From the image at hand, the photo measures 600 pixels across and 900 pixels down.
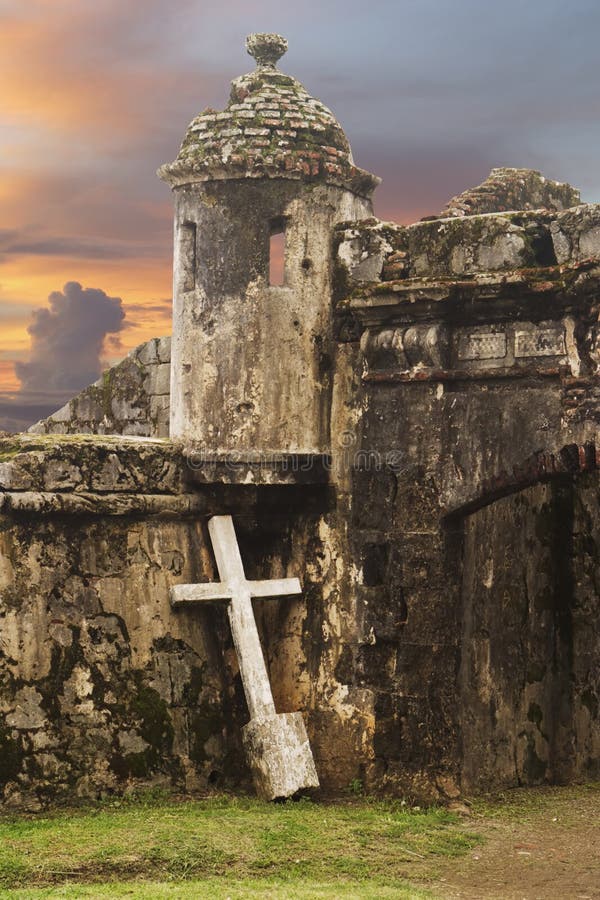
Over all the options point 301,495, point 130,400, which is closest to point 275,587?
point 301,495

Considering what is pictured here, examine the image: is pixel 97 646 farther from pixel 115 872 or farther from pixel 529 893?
pixel 529 893

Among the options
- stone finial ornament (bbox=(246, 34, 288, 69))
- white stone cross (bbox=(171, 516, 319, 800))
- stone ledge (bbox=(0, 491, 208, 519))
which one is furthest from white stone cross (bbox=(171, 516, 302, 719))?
stone finial ornament (bbox=(246, 34, 288, 69))

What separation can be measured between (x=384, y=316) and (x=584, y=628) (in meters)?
3.41

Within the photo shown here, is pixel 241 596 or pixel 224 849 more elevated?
pixel 241 596

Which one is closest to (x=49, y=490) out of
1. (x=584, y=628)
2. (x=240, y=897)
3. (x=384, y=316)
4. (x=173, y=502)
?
(x=173, y=502)

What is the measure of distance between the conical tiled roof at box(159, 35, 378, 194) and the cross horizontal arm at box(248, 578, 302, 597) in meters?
2.92

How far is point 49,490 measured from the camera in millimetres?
9602

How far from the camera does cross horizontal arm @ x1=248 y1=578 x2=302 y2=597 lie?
33.2ft

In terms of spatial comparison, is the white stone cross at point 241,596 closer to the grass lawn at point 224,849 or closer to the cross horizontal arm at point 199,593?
the cross horizontal arm at point 199,593

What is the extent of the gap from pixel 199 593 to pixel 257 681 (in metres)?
0.73

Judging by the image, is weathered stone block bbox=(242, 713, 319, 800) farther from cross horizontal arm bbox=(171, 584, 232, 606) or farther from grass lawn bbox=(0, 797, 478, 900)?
cross horizontal arm bbox=(171, 584, 232, 606)

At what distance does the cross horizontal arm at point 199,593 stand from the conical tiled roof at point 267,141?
2.95m

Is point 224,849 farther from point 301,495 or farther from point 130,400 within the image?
point 130,400

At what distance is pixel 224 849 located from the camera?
327 inches
